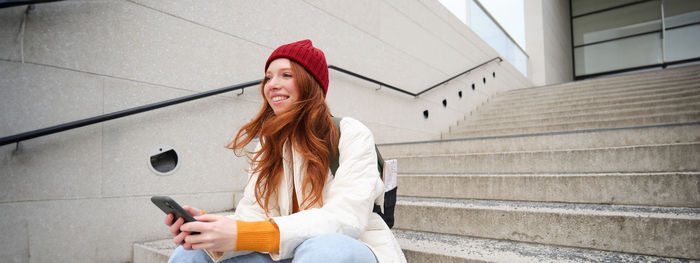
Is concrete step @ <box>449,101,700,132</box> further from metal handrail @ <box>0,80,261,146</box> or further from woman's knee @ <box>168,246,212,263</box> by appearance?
woman's knee @ <box>168,246,212,263</box>

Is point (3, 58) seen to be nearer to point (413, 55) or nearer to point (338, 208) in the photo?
point (338, 208)

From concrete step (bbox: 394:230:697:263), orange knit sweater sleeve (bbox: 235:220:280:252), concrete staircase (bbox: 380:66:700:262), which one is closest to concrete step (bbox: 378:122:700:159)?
concrete staircase (bbox: 380:66:700:262)

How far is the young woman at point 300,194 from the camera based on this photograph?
85 centimetres

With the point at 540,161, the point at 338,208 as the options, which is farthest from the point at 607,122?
the point at 338,208

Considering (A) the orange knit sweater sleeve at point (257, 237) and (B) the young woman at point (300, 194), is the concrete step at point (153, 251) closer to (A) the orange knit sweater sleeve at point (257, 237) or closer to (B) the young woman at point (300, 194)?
(B) the young woman at point (300, 194)

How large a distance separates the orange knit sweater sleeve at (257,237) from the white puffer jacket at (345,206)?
20 mm

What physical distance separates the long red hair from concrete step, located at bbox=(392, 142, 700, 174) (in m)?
1.87

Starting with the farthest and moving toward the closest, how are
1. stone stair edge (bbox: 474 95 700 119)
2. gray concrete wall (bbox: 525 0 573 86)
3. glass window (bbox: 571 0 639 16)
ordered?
glass window (bbox: 571 0 639 16)
gray concrete wall (bbox: 525 0 573 86)
stone stair edge (bbox: 474 95 700 119)

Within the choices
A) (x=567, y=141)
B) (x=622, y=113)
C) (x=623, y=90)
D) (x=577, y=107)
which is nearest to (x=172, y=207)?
(x=567, y=141)

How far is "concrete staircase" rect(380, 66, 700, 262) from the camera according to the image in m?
1.52

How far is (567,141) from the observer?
2846 millimetres

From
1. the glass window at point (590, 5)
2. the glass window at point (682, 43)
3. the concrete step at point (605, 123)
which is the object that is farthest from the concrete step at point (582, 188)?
the glass window at point (590, 5)

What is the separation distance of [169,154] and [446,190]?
6.11 feet

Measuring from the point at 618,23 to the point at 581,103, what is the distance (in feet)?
33.9
